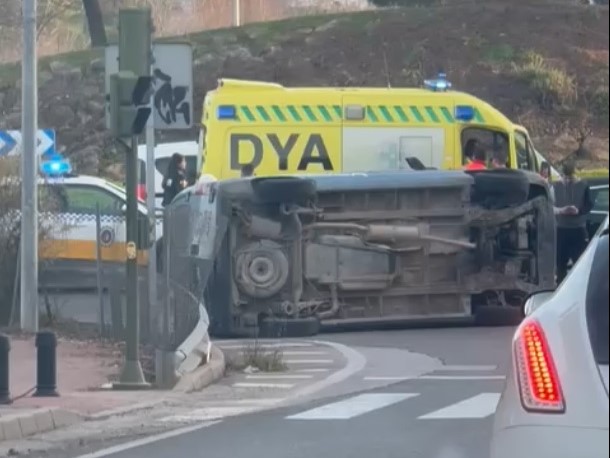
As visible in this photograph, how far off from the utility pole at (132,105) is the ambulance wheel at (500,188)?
5951 mm

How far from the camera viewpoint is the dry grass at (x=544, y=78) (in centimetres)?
4056

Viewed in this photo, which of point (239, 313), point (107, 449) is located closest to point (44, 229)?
point (239, 313)

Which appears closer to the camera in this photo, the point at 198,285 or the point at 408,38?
the point at 198,285

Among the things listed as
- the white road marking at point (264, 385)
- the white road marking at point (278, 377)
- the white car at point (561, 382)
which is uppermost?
the white car at point (561, 382)

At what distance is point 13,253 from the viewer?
2008 cm

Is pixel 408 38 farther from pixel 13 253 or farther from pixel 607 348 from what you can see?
pixel 607 348

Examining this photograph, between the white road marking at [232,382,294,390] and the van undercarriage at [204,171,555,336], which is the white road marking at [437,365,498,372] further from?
the van undercarriage at [204,171,555,336]

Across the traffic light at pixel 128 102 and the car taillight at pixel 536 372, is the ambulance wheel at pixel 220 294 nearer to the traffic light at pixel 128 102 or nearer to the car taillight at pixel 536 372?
the traffic light at pixel 128 102

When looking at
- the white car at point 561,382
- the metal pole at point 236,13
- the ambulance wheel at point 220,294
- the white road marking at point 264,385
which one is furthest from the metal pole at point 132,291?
the metal pole at point 236,13

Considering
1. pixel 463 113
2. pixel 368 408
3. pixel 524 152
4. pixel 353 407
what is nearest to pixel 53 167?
pixel 463 113

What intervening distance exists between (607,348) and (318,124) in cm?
1773

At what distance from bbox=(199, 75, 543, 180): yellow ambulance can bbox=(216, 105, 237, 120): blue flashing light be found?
1 cm

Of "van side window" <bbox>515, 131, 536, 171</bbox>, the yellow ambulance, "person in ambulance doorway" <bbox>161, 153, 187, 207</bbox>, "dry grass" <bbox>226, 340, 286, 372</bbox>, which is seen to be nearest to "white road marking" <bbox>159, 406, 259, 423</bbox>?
"dry grass" <bbox>226, 340, 286, 372</bbox>

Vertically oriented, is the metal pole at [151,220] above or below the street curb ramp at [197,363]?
above
